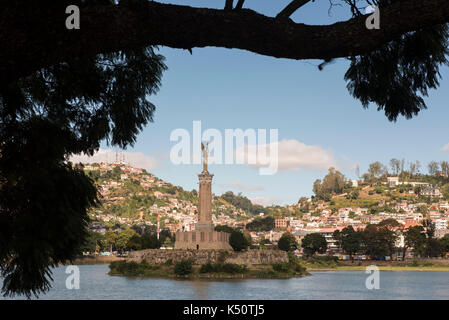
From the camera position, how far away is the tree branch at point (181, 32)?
329 centimetres

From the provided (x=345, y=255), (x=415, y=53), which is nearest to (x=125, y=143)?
(x=415, y=53)

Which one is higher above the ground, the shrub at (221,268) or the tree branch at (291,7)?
the tree branch at (291,7)

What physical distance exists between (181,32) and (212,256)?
4722 cm

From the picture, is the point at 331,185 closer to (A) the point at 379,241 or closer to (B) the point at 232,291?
(A) the point at 379,241

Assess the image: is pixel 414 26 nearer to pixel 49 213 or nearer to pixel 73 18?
pixel 73 18

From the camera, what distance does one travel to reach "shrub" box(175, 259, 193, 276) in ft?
157

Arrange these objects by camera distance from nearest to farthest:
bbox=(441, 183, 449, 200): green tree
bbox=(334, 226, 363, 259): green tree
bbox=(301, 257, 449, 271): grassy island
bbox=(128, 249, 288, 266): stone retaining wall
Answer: bbox=(128, 249, 288, 266): stone retaining wall → bbox=(301, 257, 449, 271): grassy island → bbox=(334, 226, 363, 259): green tree → bbox=(441, 183, 449, 200): green tree

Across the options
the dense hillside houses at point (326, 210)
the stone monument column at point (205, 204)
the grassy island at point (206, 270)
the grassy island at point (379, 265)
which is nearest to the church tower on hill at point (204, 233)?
the stone monument column at point (205, 204)

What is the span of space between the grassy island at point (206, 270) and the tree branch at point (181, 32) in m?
45.0

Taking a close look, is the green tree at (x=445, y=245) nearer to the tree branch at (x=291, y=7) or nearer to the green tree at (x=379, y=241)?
the green tree at (x=379, y=241)

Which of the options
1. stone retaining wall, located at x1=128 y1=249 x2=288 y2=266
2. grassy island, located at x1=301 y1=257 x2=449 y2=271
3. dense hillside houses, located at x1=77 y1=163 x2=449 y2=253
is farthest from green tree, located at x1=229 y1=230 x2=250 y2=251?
dense hillside houses, located at x1=77 y1=163 x2=449 y2=253

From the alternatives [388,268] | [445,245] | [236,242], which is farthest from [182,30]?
[445,245]

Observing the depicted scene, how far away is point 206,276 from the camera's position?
47.7 metres
